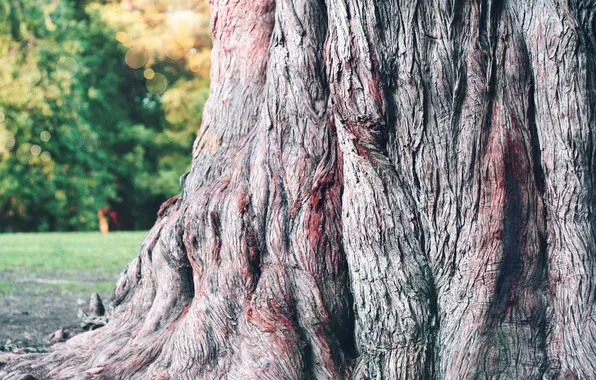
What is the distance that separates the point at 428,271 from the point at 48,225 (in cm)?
2679

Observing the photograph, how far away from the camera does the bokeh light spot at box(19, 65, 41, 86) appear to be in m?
26.9

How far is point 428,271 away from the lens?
4.03m

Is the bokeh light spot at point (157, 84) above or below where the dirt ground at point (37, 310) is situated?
above

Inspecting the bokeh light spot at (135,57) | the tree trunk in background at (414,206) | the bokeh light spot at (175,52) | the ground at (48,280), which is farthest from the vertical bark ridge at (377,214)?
the bokeh light spot at (135,57)

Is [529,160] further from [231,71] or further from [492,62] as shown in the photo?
[231,71]

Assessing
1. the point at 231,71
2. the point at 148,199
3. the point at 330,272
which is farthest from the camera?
the point at 148,199

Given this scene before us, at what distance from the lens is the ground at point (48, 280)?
6.99 meters

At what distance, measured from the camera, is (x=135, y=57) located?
3256cm

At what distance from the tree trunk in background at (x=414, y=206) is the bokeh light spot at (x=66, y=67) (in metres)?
24.7

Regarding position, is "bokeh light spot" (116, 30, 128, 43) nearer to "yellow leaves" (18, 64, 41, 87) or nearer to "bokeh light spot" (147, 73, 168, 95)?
"bokeh light spot" (147, 73, 168, 95)

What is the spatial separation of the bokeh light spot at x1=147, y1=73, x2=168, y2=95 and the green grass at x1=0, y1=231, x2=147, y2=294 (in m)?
17.8

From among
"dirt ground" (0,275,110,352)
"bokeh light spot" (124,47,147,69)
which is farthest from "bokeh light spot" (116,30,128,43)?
"dirt ground" (0,275,110,352)

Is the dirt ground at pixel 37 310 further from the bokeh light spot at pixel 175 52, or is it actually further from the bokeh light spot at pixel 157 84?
the bokeh light spot at pixel 157 84

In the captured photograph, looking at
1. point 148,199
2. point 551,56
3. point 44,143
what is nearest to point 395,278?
point 551,56
